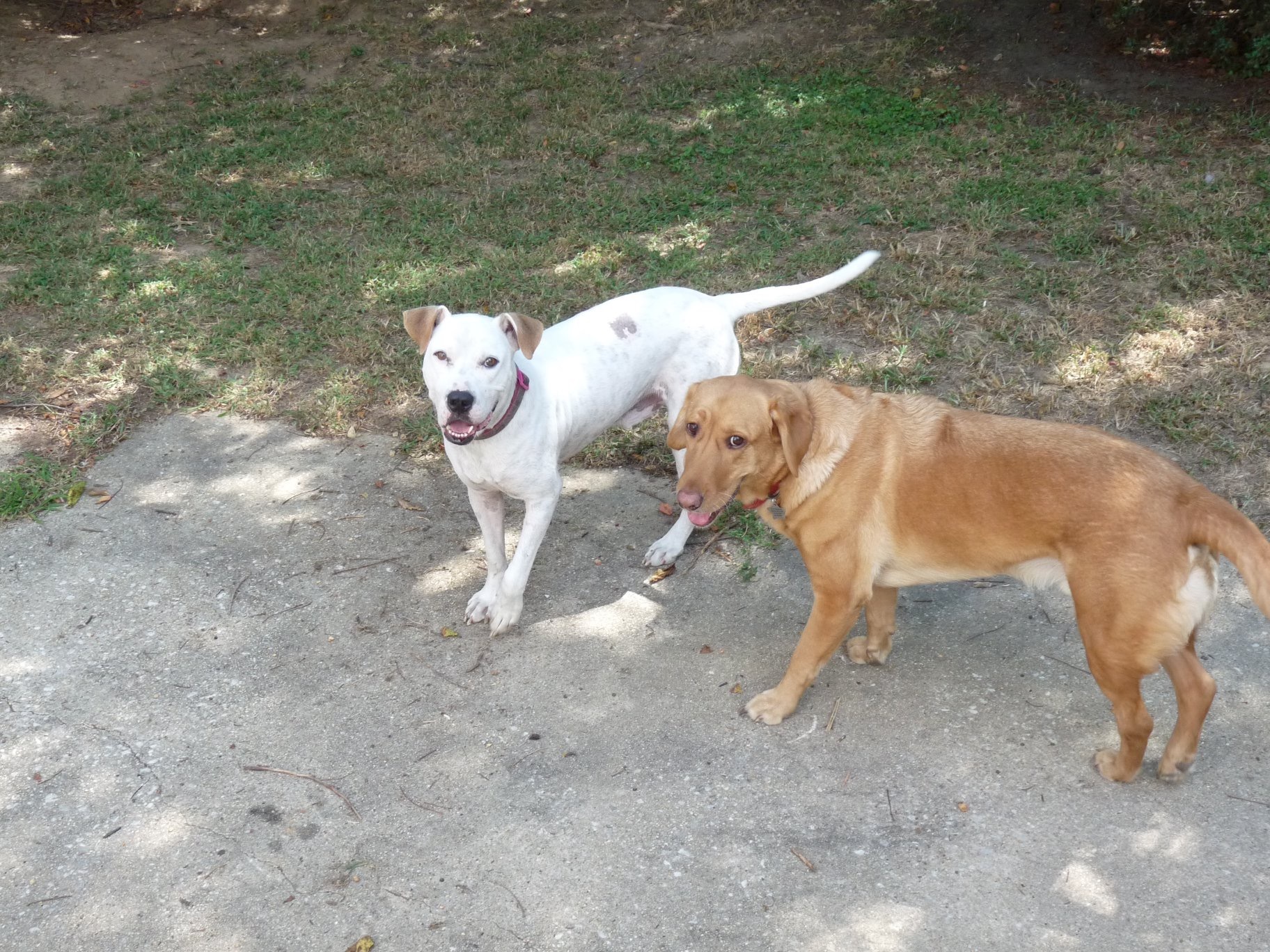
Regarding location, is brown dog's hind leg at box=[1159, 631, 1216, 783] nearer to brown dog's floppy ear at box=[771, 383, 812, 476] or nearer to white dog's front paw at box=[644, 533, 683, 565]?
brown dog's floppy ear at box=[771, 383, 812, 476]

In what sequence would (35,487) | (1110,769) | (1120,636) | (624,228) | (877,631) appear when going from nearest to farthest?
(1120,636)
(1110,769)
(877,631)
(35,487)
(624,228)

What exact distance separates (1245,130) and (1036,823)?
7.14 m

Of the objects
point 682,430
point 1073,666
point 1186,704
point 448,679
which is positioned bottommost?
point 1073,666

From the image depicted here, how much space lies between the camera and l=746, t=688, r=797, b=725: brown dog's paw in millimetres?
3895

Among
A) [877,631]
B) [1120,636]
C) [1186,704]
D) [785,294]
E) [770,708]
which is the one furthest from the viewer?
[785,294]

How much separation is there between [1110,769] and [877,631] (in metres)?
0.97

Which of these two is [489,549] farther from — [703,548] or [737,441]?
[737,441]

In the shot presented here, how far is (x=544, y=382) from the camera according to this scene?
432 centimetres

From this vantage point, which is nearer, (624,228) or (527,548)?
(527,548)

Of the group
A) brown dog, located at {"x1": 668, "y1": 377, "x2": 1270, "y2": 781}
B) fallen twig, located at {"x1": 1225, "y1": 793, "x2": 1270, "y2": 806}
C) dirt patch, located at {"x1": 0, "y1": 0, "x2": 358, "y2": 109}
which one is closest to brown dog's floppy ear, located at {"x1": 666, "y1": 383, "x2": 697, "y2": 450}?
brown dog, located at {"x1": 668, "y1": 377, "x2": 1270, "y2": 781}

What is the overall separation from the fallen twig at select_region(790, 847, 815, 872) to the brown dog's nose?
1.15 meters

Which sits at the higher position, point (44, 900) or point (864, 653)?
point (44, 900)

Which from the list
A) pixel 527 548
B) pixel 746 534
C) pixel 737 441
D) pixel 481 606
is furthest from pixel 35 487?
pixel 737 441

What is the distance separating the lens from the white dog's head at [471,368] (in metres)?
3.82
